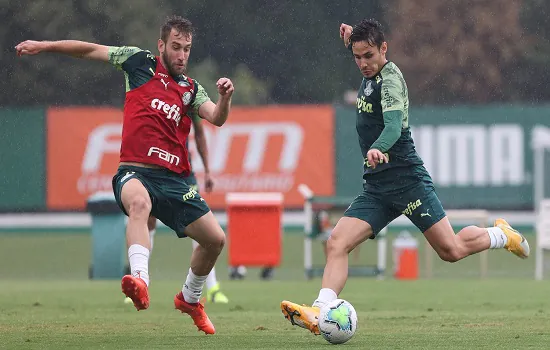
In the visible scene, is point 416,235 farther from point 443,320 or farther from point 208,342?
point 208,342

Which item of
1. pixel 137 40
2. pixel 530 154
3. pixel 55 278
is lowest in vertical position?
pixel 55 278

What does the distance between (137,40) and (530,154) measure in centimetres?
1228

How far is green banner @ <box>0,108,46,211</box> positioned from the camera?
2464 cm

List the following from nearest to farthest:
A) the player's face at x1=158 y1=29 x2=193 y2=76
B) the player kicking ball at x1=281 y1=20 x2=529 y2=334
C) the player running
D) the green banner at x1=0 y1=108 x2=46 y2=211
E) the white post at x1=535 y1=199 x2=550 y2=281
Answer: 1. the player kicking ball at x1=281 y1=20 x2=529 y2=334
2. the player's face at x1=158 y1=29 x2=193 y2=76
3. the player running
4. the white post at x1=535 y1=199 x2=550 y2=281
5. the green banner at x1=0 y1=108 x2=46 y2=211

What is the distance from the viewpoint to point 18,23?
103ft

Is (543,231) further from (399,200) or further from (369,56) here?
(369,56)

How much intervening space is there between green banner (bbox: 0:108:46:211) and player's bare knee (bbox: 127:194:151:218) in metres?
15.9

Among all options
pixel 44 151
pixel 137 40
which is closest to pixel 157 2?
pixel 137 40

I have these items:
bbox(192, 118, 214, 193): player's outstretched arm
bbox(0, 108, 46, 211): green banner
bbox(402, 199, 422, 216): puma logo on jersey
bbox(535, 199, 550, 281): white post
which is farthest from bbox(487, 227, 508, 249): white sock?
bbox(0, 108, 46, 211): green banner

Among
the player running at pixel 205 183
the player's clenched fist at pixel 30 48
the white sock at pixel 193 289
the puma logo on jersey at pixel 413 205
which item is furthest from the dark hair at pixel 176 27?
the player running at pixel 205 183

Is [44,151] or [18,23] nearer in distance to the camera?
[44,151]

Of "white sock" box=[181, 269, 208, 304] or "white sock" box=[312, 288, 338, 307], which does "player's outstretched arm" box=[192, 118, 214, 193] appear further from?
"white sock" box=[312, 288, 338, 307]

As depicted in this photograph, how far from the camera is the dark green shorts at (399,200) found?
9.22 meters

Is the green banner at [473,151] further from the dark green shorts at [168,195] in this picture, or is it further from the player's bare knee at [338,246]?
the player's bare knee at [338,246]
